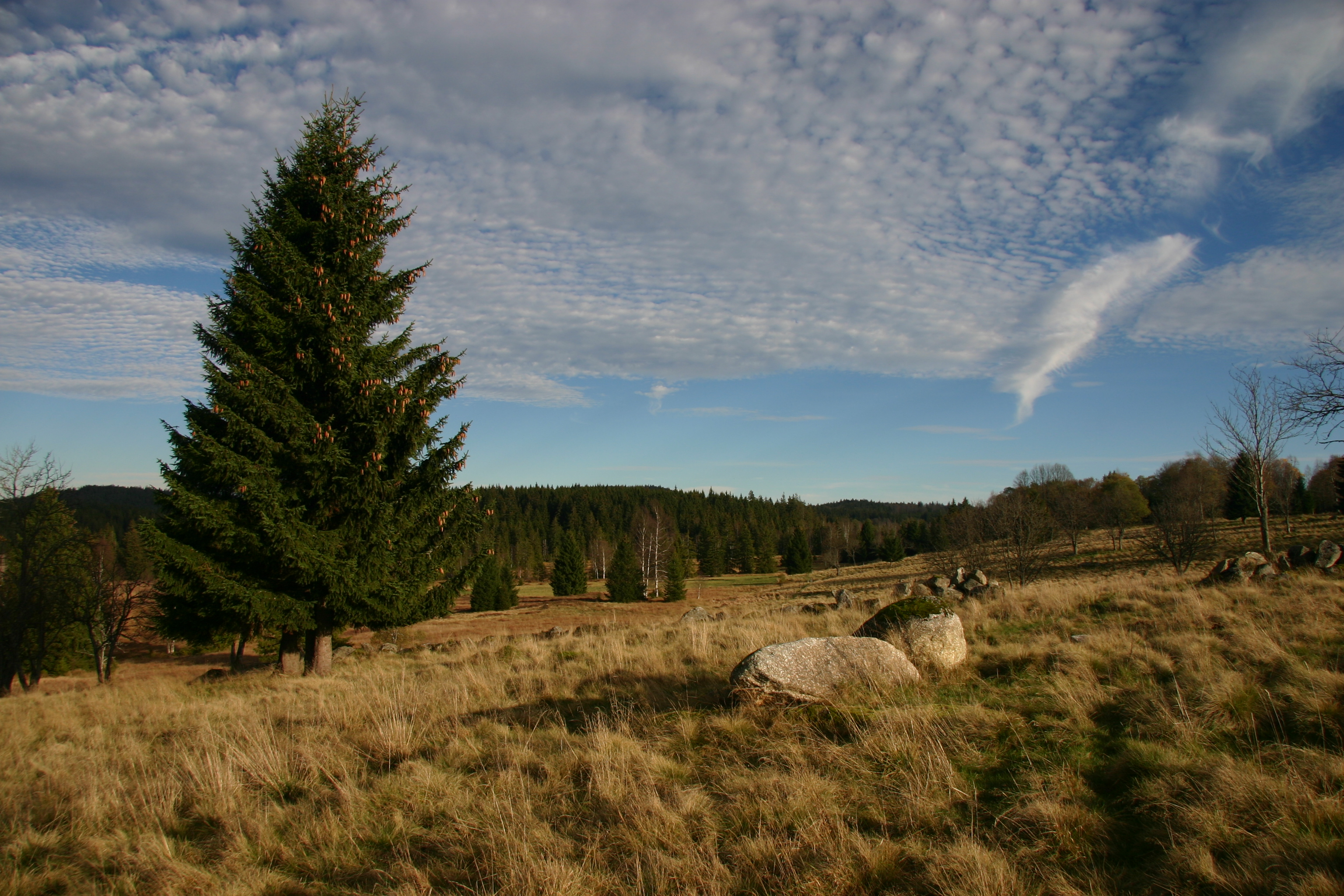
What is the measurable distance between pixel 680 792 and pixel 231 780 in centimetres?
397

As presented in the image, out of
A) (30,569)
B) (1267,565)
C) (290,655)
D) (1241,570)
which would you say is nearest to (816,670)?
(290,655)

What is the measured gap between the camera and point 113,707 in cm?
962

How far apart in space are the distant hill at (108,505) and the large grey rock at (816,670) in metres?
26.2

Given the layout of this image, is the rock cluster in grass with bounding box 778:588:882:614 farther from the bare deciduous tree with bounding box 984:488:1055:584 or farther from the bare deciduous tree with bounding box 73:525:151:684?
the bare deciduous tree with bounding box 73:525:151:684

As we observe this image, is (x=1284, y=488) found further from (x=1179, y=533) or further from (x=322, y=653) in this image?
(x=322, y=653)

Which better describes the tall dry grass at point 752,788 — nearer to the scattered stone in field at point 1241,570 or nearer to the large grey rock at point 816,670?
the large grey rock at point 816,670

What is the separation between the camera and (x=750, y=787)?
4070mm

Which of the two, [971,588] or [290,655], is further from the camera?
[971,588]

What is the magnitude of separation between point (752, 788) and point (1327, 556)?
53.5 feet

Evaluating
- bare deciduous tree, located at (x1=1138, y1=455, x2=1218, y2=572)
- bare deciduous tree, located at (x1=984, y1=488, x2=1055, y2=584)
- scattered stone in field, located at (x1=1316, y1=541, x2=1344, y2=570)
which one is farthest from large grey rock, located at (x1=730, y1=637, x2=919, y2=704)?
bare deciduous tree, located at (x1=984, y1=488, x2=1055, y2=584)

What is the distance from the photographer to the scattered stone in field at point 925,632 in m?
6.87

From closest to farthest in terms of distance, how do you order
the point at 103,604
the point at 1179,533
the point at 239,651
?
the point at 239,651 < the point at 103,604 < the point at 1179,533

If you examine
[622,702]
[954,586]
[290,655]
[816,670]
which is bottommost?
[290,655]

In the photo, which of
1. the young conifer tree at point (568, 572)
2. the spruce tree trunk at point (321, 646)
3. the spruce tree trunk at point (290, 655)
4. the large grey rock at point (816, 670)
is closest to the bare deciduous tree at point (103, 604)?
the spruce tree trunk at point (290, 655)
